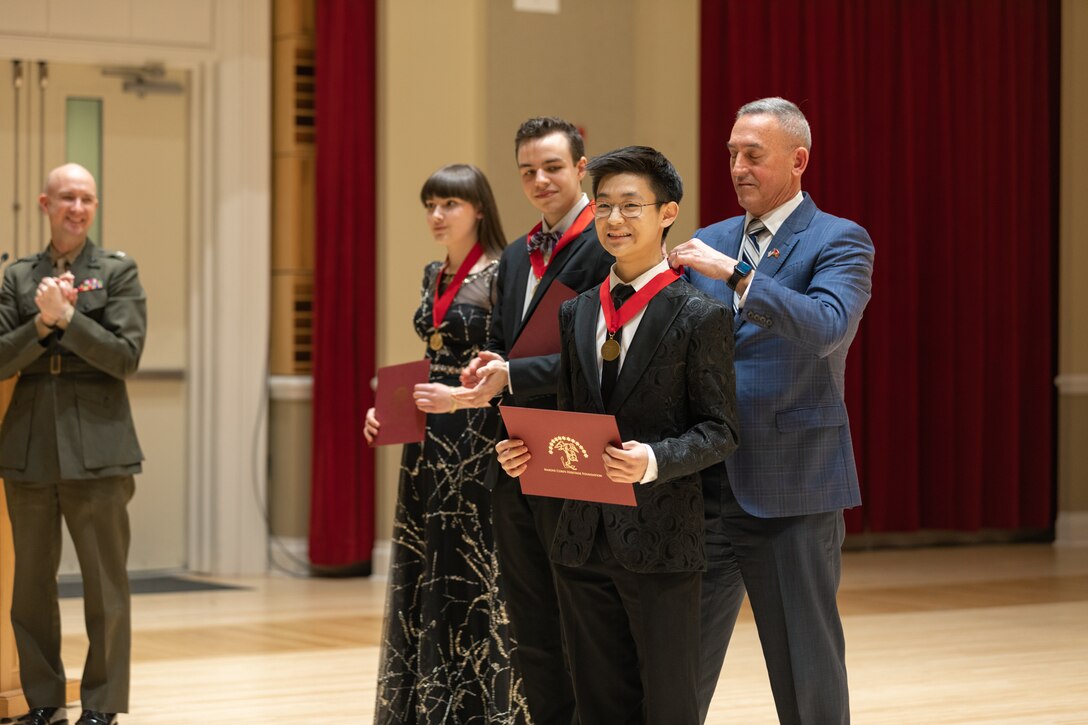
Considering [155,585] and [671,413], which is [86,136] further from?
[671,413]

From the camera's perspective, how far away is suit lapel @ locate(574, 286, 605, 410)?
2600 mm

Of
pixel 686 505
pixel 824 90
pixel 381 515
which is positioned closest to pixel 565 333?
pixel 686 505

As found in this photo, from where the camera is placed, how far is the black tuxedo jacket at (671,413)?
2.51 m

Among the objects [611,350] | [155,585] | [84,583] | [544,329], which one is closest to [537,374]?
[544,329]

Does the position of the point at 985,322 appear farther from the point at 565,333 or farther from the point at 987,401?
the point at 565,333

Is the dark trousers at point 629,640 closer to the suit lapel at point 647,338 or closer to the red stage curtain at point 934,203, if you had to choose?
the suit lapel at point 647,338

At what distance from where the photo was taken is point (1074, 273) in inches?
343

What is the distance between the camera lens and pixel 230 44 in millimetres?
7363

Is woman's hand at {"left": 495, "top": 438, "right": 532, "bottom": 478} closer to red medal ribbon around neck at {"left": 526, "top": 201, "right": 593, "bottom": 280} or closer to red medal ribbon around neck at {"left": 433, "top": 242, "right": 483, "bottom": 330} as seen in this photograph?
red medal ribbon around neck at {"left": 526, "top": 201, "right": 593, "bottom": 280}

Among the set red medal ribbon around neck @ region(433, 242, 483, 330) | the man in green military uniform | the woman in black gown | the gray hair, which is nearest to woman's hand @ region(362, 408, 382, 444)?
the woman in black gown

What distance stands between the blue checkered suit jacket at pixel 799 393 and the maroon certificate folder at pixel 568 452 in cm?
48

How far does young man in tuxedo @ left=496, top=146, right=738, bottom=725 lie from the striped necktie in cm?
34

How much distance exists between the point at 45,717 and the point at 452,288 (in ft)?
5.78

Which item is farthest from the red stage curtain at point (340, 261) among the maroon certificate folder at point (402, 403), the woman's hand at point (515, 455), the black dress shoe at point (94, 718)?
the woman's hand at point (515, 455)
